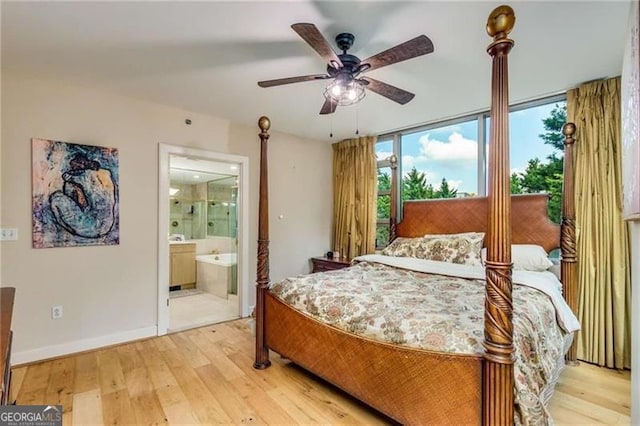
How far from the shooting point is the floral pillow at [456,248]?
3119 millimetres

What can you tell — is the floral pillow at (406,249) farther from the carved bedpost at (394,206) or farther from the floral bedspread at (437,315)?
the floral bedspread at (437,315)

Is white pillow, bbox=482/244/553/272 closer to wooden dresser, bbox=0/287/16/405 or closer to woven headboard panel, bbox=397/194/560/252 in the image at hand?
woven headboard panel, bbox=397/194/560/252

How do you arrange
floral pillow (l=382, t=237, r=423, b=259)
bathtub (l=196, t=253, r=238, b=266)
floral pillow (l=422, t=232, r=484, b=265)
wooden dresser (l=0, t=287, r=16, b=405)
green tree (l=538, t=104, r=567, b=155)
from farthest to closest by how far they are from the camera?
1. bathtub (l=196, t=253, r=238, b=266)
2. floral pillow (l=382, t=237, r=423, b=259)
3. green tree (l=538, t=104, r=567, b=155)
4. floral pillow (l=422, t=232, r=484, b=265)
5. wooden dresser (l=0, t=287, r=16, b=405)

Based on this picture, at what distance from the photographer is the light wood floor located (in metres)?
2.02

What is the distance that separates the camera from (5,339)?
123 cm

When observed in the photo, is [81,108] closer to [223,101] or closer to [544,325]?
[223,101]

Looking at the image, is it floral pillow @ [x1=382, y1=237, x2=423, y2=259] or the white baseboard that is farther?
floral pillow @ [x1=382, y1=237, x2=423, y2=259]

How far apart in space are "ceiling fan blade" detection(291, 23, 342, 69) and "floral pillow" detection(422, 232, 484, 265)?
7.09 ft

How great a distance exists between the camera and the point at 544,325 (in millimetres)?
1942

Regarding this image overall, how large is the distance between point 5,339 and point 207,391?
1.42 metres

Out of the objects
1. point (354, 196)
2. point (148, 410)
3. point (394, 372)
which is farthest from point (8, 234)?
point (354, 196)

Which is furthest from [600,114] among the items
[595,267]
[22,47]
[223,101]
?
[22,47]

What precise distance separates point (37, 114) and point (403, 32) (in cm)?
319

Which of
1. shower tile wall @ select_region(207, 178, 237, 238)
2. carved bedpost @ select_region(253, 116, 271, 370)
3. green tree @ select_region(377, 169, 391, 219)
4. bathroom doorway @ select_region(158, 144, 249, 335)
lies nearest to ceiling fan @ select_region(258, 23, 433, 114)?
carved bedpost @ select_region(253, 116, 271, 370)
